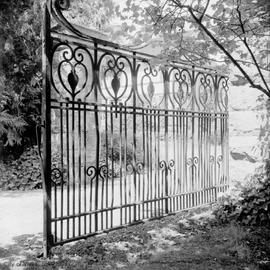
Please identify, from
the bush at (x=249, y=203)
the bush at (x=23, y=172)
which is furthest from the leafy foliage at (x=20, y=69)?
the bush at (x=249, y=203)

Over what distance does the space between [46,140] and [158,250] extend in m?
1.66

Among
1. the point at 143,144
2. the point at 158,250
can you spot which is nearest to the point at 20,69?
the point at 143,144

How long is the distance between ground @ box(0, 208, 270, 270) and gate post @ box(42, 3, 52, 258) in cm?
26

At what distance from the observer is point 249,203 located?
13.9ft

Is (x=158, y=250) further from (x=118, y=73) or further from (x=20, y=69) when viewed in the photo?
(x=20, y=69)

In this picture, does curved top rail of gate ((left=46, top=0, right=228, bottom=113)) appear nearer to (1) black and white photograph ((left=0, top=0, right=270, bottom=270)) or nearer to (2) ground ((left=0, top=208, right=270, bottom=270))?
(1) black and white photograph ((left=0, top=0, right=270, bottom=270))

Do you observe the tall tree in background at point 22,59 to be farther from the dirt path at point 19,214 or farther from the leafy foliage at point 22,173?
the dirt path at point 19,214

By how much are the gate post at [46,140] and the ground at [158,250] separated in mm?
262

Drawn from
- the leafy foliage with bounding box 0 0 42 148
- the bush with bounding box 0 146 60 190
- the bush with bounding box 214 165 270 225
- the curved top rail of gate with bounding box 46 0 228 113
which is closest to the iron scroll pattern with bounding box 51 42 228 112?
the curved top rail of gate with bounding box 46 0 228 113

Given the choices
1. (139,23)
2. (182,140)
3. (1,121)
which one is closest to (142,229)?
(182,140)

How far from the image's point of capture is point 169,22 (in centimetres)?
304

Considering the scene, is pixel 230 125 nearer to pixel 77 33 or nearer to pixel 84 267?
pixel 77 33

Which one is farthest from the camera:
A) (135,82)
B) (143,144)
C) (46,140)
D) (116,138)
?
(116,138)

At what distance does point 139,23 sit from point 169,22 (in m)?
0.33
